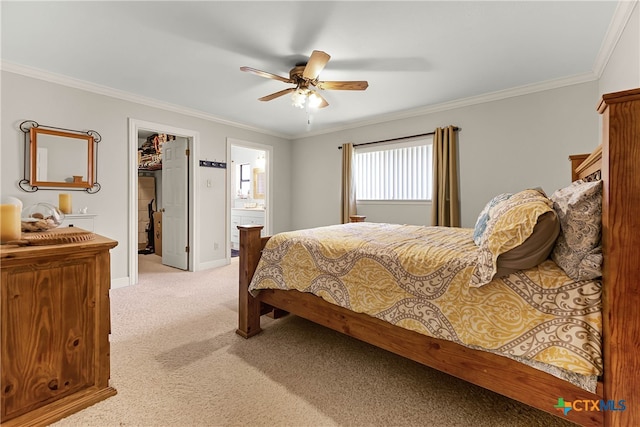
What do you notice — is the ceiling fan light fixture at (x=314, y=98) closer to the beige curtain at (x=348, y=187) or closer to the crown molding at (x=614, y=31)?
the beige curtain at (x=348, y=187)

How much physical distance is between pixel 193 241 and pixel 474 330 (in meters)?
4.01

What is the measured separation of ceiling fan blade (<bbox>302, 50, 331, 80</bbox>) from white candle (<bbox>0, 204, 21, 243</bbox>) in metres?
2.00

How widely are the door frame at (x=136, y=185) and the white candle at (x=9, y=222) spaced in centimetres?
246

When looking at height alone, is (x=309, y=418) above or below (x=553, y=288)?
below

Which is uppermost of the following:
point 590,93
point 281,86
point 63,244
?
point 281,86

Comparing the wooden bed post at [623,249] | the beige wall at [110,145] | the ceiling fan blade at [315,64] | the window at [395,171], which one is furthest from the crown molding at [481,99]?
the wooden bed post at [623,249]

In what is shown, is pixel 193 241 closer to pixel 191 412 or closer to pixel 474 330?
pixel 191 412

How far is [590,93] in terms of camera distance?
2904 millimetres

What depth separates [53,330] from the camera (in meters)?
1.29

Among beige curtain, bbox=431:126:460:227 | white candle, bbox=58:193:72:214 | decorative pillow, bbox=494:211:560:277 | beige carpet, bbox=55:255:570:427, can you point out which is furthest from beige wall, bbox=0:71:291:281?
decorative pillow, bbox=494:211:560:277

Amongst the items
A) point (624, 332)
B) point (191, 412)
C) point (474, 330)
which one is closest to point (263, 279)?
point (191, 412)

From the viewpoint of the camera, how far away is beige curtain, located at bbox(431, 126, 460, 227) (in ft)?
12.1

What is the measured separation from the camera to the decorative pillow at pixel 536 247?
3.61 feet

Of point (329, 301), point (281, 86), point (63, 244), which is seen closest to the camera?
point (63, 244)
